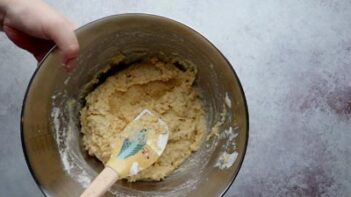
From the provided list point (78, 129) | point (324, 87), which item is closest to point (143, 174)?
point (78, 129)

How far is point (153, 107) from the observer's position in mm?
1106

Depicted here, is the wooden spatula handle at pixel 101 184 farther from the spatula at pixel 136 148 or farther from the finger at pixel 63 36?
the finger at pixel 63 36

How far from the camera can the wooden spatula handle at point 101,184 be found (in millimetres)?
922

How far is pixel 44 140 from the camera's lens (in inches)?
40.5

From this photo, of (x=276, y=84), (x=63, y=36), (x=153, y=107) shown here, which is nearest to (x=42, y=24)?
(x=63, y=36)

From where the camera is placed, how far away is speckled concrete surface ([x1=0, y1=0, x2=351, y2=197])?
119 centimetres

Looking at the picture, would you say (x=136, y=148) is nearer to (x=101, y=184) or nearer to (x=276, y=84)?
(x=101, y=184)

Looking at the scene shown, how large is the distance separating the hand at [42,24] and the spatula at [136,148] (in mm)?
191

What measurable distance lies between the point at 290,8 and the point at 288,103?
237 millimetres

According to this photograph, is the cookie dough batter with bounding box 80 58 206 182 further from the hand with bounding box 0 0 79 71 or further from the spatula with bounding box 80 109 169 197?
the hand with bounding box 0 0 79 71

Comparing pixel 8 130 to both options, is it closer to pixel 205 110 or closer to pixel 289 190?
pixel 205 110

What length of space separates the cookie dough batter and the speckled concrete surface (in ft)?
0.49

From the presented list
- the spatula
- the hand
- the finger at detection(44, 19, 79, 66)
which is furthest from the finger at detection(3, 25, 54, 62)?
the spatula

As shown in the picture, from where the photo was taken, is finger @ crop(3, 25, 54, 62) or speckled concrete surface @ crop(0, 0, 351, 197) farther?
speckled concrete surface @ crop(0, 0, 351, 197)
